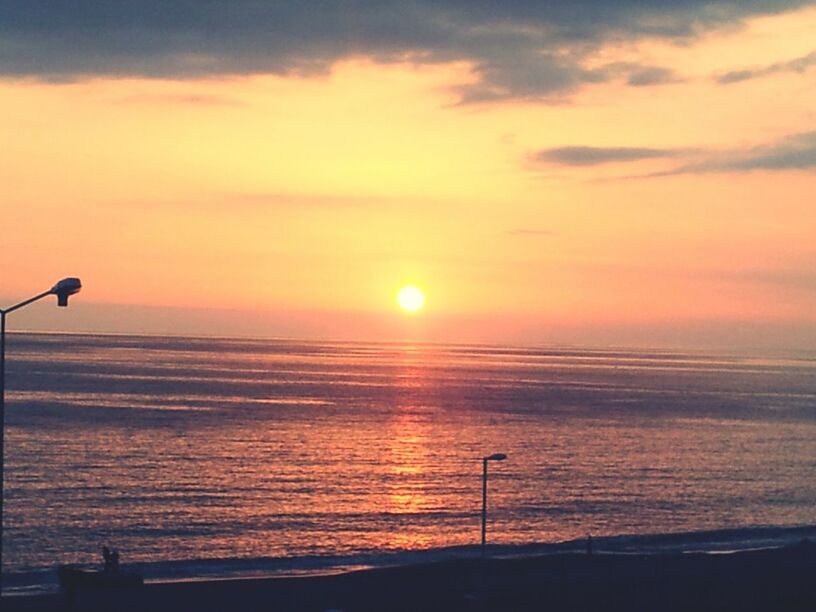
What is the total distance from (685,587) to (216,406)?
111274 millimetres

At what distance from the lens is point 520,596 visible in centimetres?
3812

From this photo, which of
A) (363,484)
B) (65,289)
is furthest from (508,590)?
(363,484)

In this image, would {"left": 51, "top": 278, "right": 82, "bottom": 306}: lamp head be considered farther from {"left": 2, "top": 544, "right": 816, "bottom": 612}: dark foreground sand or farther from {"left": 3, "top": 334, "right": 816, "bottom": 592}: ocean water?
{"left": 3, "top": 334, "right": 816, "bottom": 592}: ocean water

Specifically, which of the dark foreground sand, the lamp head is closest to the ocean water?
the dark foreground sand

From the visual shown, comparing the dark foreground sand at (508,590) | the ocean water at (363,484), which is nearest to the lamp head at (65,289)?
the dark foreground sand at (508,590)

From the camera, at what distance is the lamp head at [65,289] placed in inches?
1077

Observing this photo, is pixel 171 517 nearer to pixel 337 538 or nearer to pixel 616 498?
pixel 337 538

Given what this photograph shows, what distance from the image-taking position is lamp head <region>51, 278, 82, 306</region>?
27.4 m

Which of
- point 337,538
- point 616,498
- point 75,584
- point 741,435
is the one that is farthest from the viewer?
point 741,435

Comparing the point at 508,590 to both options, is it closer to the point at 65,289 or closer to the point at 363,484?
the point at 65,289

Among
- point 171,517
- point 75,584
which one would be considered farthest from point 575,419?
point 75,584

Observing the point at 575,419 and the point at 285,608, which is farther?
the point at 575,419

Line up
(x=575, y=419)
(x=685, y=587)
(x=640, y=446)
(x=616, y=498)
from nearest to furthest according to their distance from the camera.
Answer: (x=685, y=587), (x=616, y=498), (x=640, y=446), (x=575, y=419)

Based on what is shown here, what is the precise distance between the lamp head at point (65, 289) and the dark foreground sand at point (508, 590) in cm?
1284
